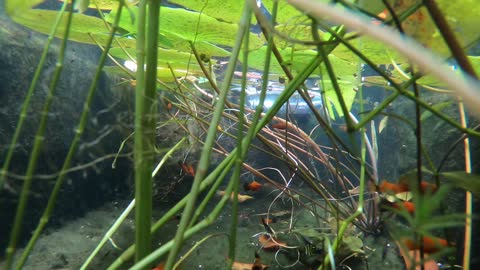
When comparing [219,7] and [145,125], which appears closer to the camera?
[145,125]

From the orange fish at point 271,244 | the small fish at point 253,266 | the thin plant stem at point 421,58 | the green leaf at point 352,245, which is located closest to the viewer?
the thin plant stem at point 421,58

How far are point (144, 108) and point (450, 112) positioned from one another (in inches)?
89.0

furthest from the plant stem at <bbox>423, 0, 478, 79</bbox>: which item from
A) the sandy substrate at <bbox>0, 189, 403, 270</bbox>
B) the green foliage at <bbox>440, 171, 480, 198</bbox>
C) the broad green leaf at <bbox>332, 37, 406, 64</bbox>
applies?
the sandy substrate at <bbox>0, 189, 403, 270</bbox>

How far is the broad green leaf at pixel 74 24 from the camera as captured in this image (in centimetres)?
129

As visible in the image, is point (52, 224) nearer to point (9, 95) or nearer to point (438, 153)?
point (9, 95)

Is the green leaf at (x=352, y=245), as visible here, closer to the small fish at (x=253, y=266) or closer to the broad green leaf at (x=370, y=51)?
the small fish at (x=253, y=266)

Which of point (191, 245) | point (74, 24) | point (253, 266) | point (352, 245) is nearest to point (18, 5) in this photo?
point (74, 24)

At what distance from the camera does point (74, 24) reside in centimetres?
144

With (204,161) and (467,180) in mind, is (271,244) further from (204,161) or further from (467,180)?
(204,161)

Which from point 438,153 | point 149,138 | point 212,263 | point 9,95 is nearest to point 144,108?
point 149,138

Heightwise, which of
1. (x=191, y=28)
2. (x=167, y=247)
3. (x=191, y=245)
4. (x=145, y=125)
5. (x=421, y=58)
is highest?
(x=191, y=28)

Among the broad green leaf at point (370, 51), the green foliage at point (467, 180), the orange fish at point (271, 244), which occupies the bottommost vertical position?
the orange fish at point (271, 244)

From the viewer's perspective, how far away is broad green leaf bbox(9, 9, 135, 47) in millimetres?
1286

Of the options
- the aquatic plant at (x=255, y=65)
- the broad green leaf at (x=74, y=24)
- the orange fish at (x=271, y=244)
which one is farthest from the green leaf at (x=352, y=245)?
the broad green leaf at (x=74, y=24)
